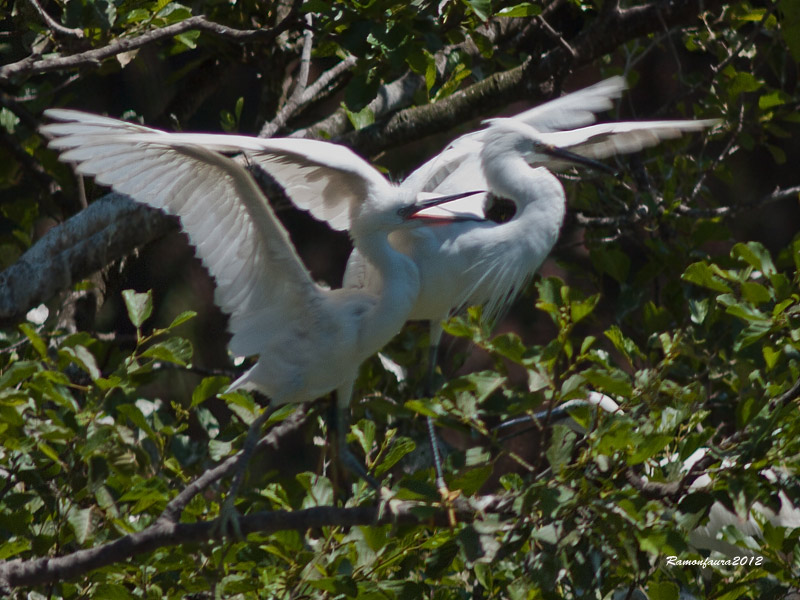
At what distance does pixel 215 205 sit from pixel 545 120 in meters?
1.17

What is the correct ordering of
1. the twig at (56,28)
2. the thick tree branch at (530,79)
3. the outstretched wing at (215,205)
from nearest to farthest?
the outstretched wing at (215,205) < the twig at (56,28) < the thick tree branch at (530,79)

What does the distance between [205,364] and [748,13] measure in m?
2.29

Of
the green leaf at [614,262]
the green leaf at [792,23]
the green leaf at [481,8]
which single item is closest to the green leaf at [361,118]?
the green leaf at [481,8]

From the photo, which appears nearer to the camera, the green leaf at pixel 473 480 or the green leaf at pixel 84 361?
the green leaf at pixel 473 480

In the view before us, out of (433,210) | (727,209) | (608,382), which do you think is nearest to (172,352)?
(433,210)

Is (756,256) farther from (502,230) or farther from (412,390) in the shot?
(412,390)

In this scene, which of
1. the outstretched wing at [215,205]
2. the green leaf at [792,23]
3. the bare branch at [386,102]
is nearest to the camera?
the outstretched wing at [215,205]

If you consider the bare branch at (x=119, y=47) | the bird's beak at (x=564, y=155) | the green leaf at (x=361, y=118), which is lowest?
the bird's beak at (x=564, y=155)

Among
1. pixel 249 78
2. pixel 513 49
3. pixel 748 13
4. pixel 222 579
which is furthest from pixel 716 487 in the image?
pixel 249 78

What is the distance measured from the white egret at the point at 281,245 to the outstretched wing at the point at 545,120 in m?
0.48

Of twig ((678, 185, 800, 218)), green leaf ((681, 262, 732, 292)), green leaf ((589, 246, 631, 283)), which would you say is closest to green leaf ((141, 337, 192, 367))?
green leaf ((681, 262, 732, 292))

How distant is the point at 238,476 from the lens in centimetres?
177

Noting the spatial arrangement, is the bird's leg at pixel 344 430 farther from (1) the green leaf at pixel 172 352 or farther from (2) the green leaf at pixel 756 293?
(2) the green leaf at pixel 756 293

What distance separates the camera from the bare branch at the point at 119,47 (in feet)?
5.88
